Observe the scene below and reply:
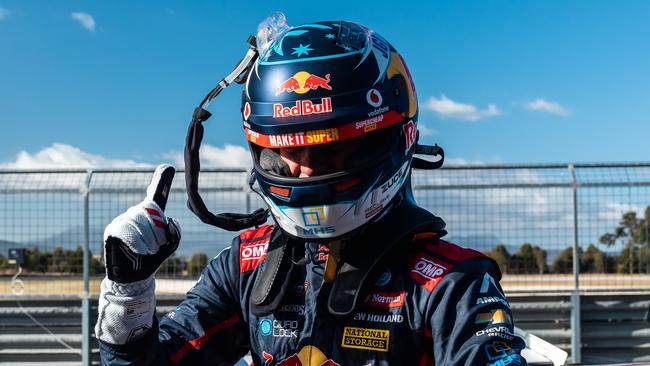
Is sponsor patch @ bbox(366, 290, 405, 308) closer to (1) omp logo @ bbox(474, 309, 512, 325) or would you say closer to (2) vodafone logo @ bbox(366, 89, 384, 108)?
(1) omp logo @ bbox(474, 309, 512, 325)

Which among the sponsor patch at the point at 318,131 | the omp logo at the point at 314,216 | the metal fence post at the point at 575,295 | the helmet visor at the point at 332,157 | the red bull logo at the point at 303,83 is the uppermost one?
the red bull logo at the point at 303,83

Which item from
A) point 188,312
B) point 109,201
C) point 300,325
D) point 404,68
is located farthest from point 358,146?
point 109,201

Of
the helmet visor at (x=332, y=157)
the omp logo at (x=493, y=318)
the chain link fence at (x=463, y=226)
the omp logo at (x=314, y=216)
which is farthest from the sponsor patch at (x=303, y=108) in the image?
the chain link fence at (x=463, y=226)

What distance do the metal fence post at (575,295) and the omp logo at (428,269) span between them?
5.02 metres

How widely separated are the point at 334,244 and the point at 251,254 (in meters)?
0.35

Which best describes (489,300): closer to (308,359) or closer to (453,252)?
(453,252)

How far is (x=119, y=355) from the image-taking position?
2047mm

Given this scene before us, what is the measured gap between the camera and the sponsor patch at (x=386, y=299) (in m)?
1.95

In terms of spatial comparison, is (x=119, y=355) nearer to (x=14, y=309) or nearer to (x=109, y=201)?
(x=109, y=201)

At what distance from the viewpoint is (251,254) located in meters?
2.31

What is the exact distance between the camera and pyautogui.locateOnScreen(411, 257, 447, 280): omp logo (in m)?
1.92

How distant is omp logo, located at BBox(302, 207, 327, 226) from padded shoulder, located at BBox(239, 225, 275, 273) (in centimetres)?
34

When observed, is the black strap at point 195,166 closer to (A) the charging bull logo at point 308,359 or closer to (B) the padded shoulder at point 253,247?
(B) the padded shoulder at point 253,247

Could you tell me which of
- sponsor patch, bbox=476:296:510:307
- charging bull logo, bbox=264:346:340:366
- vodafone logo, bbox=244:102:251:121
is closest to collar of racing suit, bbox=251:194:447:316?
charging bull logo, bbox=264:346:340:366
